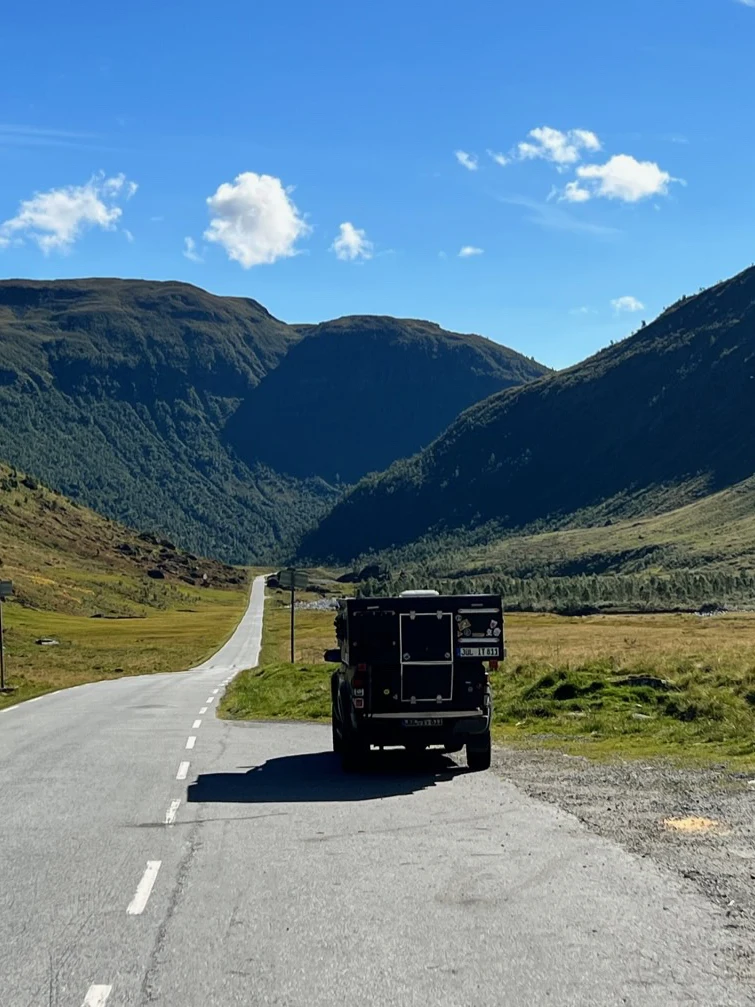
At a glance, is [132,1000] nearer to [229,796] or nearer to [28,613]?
[229,796]

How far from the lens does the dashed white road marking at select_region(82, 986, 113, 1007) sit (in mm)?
6703

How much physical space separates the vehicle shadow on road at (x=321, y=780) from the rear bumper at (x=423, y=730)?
58cm

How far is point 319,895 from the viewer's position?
931 cm

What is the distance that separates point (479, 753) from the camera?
56.1 feet

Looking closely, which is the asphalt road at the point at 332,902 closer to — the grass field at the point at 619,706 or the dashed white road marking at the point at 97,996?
the dashed white road marking at the point at 97,996

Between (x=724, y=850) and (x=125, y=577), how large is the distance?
594 feet

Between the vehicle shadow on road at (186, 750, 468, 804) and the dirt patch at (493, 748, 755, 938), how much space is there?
4.30 feet

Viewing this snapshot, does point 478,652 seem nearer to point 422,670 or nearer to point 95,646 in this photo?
point 422,670

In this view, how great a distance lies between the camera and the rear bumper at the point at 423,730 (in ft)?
55.1

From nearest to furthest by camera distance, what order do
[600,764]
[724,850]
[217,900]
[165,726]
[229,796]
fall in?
1. [217,900]
2. [724,850]
3. [229,796]
4. [600,764]
5. [165,726]

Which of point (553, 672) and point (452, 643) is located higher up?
point (452, 643)

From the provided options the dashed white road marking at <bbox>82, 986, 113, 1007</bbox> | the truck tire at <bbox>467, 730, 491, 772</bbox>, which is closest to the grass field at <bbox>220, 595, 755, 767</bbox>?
the truck tire at <bbox>467, 730, 491, 772</bbox>

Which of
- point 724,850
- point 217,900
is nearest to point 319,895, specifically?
point 217,900

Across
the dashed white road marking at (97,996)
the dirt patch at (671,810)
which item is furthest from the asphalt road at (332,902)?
the dirt patch at (671,810)
